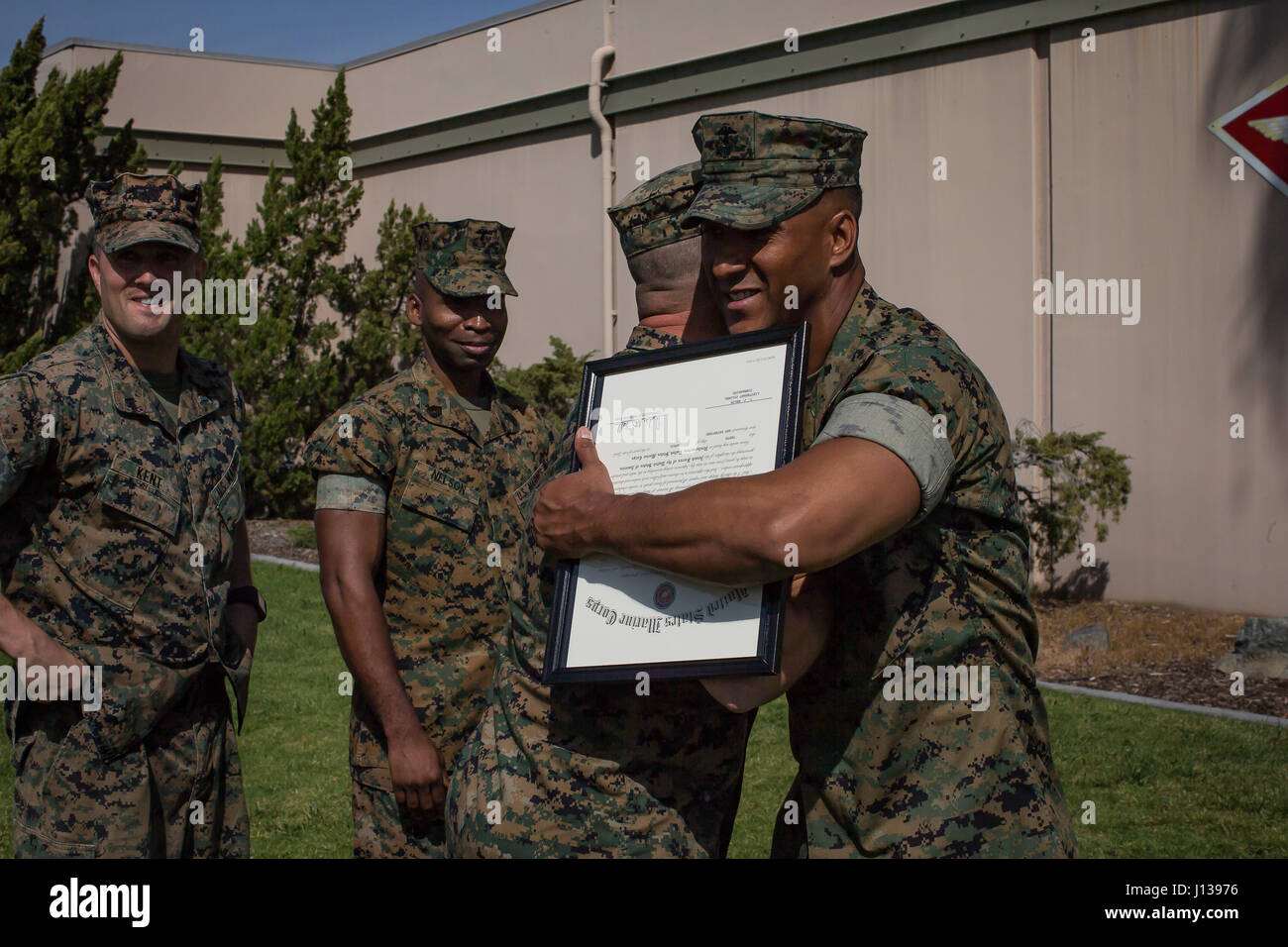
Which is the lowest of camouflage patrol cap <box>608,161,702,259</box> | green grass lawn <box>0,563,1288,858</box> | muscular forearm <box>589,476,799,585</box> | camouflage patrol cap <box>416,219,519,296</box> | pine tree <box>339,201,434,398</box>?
green grass lawn <box>0,563,1288,858</box>

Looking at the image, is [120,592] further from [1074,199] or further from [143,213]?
[1074,199]

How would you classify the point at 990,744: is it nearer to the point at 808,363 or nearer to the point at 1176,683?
the point at 808,363

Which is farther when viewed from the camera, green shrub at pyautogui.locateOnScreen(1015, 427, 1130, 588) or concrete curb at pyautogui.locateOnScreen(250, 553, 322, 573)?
concrete curb at pyautogui.locateOnScreen(250, 553, 322, 573)

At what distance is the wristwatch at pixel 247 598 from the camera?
3773 millimetres

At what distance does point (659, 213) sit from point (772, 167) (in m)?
0.37

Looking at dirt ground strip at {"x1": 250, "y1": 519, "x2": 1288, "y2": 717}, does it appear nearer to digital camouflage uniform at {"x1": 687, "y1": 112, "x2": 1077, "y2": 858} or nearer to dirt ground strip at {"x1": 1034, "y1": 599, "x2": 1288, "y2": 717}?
dirt ground strip at {"x1": 1034, "y1": 599, "x2": 1288, "y2": 717}

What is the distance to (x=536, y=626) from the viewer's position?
236 centimetres

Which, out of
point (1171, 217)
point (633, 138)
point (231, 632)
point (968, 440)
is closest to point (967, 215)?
point (1171, 217)

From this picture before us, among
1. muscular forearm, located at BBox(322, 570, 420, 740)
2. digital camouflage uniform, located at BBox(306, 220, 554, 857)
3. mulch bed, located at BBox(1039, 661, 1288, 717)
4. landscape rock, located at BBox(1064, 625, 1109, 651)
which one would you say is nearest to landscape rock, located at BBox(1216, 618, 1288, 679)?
mulch bed, located at BBox(1039, 661, 1288, 717)

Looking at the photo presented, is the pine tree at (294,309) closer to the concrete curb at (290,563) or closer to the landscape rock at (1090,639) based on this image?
the concrete curb at (290,563)

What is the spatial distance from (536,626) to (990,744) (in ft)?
2.86

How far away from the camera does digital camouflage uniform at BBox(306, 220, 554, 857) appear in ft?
Result: 11.6

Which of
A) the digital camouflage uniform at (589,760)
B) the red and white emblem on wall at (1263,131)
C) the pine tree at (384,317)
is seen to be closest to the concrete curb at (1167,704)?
the red and white emblem on wall at (1263,131)

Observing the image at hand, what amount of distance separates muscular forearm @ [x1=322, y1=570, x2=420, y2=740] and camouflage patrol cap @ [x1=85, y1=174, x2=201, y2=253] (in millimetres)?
1106
